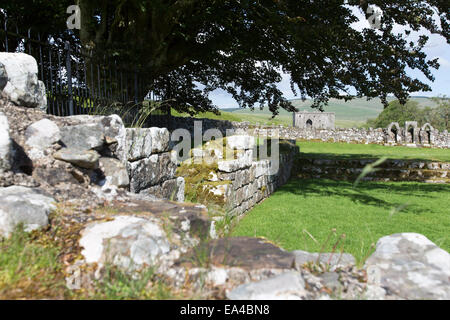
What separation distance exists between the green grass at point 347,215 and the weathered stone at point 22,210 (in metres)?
2.41

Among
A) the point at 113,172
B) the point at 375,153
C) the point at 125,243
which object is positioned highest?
the point at 113,172

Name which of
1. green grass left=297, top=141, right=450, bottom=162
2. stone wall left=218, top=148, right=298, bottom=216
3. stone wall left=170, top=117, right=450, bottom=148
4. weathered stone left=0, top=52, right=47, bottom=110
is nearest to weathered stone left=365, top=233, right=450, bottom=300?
stone wall left=218, top=148, right=298, bottom=216

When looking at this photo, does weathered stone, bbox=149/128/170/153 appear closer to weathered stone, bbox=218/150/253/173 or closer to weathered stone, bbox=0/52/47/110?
weathered stone, bbox=0/52/47/110

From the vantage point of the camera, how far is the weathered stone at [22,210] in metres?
1.93

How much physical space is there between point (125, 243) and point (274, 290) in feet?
2.89

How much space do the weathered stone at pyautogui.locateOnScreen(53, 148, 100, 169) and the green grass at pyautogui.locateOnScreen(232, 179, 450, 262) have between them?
212cm

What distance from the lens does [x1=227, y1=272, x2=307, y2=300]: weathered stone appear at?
156cm

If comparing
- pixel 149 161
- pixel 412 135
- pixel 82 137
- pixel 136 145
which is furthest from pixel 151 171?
pixel 412 135

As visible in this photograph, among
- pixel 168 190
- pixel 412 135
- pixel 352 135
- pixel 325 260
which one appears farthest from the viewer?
pixel 352 135

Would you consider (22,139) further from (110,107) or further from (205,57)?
(205,57)

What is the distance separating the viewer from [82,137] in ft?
9.73

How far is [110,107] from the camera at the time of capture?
562 cm

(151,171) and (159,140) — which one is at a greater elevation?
(159,140)

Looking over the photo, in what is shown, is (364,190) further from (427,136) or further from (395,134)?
(427,136)
